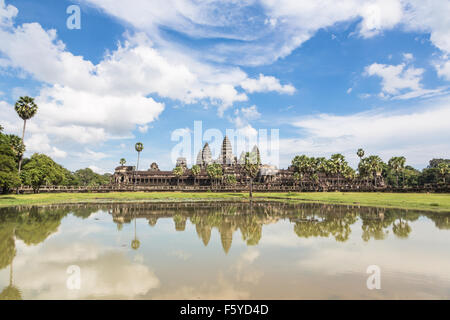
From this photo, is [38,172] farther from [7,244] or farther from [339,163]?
[339,163]

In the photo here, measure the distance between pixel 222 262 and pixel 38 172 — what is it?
60800 mm

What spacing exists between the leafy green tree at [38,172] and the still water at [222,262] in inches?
1740

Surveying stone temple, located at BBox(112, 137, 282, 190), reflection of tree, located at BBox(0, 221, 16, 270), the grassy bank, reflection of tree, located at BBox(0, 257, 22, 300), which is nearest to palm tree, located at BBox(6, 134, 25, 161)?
the grassy bank

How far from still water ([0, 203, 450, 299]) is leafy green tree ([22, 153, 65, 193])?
44.2 meters

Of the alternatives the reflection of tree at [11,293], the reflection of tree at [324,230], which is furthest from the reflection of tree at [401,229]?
the reflection of tree at [11,293]

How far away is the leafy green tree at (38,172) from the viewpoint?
56391 mm

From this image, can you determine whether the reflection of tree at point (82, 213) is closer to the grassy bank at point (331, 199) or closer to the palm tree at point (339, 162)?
the grassy bank at point (331, 199)

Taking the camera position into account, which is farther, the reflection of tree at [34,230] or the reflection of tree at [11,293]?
the reflection of tree at [34,230]

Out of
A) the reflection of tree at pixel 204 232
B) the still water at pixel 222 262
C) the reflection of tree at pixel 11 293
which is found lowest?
the reflection of tree at pixel 204 232

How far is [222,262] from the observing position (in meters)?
11.9
